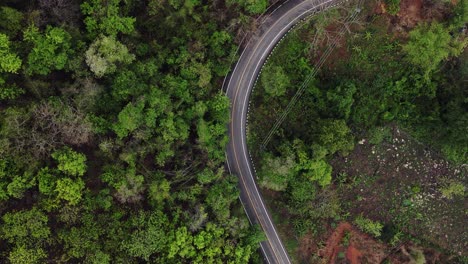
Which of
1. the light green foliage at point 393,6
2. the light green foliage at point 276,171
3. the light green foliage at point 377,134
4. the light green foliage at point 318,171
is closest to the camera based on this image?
→ the light green foliage at point 276,171

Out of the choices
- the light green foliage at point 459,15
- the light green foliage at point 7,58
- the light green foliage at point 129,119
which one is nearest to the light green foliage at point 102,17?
the light green foliage at point 7,58

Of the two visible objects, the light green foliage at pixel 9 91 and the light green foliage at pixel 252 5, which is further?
the light green foliage at pixel 252 5

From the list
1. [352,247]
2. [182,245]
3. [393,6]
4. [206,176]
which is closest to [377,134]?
[352,247]

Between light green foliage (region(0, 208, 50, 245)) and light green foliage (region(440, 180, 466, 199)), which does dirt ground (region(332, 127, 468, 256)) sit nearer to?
light green foliage (region(440, 180, 466, 199))

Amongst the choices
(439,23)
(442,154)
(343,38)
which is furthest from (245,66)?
(442,154)

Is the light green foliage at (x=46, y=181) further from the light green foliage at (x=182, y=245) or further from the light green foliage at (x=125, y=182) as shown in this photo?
the light green foliage at (x=182, y=245)

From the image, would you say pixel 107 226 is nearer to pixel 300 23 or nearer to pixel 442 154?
pixel 300 23

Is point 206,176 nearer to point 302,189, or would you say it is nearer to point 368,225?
point 302,189

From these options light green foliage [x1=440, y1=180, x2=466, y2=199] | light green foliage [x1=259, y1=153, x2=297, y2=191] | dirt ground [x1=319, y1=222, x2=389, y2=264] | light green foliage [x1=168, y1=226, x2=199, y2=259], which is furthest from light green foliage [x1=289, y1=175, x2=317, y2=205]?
light green foliage [x1=440, y1=180, x2=466, y2=199]
